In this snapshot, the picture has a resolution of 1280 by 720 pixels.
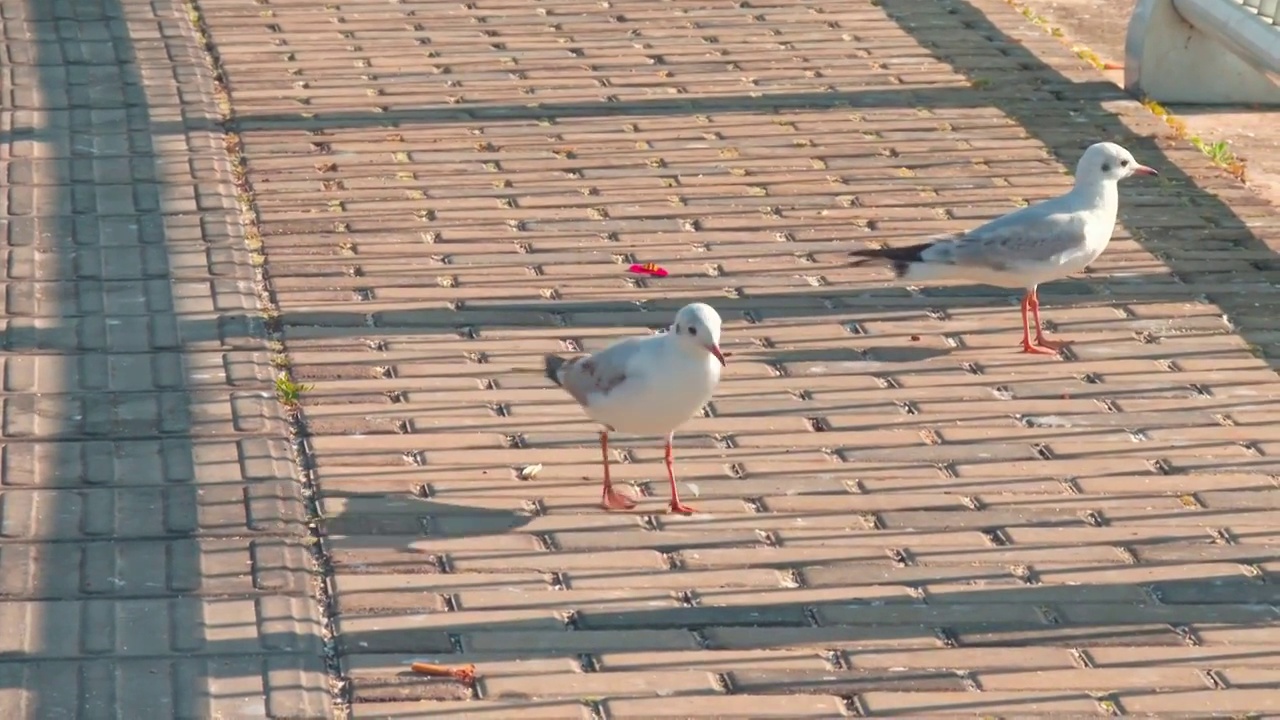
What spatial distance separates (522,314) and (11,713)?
3.13m

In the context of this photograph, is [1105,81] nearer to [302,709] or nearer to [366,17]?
[366,17]

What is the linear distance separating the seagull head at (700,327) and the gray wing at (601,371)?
191 mm

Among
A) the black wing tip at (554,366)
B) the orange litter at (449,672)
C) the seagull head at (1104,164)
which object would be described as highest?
the seagull head at (1104,164)

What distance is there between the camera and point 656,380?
19.1ft

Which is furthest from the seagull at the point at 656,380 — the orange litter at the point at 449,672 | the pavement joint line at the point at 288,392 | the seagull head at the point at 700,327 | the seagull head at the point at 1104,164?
the seagull head at the point at 1104,164

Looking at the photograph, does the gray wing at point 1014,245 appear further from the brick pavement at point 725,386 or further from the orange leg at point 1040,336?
the brick pavement at point 725,386

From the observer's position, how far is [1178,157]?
949 cm

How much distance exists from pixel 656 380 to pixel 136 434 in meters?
1.71

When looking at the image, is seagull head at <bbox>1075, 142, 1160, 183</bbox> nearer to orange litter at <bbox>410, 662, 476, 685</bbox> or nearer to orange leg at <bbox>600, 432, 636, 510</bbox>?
orange leg at <bbox>600, 432, 636, 510</bbox>

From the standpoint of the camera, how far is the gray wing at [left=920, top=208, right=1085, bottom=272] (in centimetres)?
739

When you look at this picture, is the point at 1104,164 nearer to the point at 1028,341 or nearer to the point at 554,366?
the point at 1028,341

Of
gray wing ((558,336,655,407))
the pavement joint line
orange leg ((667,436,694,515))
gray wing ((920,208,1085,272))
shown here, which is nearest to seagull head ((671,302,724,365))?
gray wing ((558,336,655,407))

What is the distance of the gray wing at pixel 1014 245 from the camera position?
7395mm

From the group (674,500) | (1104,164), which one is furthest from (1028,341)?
(674,500)
